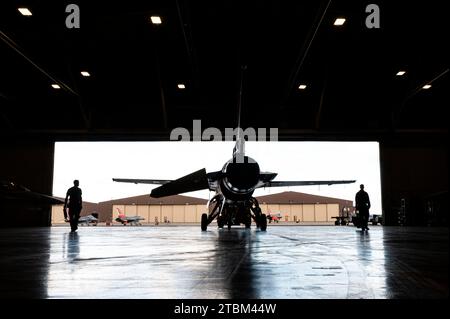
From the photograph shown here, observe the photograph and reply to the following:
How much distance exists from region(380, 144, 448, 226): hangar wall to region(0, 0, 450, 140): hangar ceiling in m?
1.21

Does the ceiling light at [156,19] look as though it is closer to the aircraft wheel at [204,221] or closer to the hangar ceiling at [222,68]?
the hangar ceiling at [222,68]

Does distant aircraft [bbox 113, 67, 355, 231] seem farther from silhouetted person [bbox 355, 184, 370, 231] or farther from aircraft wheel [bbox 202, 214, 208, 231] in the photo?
silhouetted person [bbox 355, 184, 370, 231]

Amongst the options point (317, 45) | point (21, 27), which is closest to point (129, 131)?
point (21, 27)

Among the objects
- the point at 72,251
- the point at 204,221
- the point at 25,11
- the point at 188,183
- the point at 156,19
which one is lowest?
the point at 204,221

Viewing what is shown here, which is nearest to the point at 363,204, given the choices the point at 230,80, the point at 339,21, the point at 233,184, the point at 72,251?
the point at 233,184

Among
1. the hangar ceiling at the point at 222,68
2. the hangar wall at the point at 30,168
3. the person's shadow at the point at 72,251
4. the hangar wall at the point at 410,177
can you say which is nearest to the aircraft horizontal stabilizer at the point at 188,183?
the person's shadow at the point at 72,251

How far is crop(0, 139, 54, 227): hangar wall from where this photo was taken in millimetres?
24406

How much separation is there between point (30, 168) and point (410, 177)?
23.1 metres

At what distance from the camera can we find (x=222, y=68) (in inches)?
753

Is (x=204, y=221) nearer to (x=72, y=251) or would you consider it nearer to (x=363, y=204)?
(x=363, y=204)

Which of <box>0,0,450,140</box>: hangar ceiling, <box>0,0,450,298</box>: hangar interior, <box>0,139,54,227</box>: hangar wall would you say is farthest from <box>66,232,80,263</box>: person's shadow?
<box>0,139,54,227</box>: hangar wall
